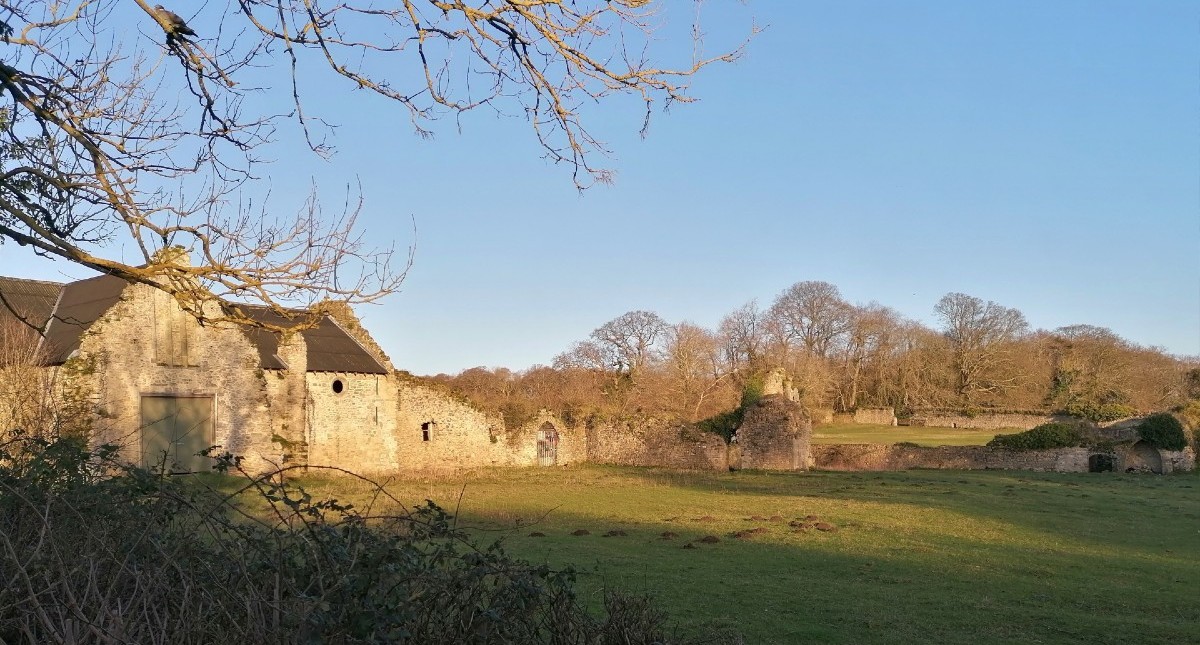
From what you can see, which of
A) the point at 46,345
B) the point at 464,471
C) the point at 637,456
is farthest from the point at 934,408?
→ the point at 46,345

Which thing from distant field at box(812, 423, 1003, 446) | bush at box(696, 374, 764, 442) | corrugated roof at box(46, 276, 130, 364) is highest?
corrugated roof at box(46, 276, 130, 364)

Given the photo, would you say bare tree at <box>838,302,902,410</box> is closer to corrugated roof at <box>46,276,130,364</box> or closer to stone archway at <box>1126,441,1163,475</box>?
stone archway at <box>1126,441,1163,475</box>

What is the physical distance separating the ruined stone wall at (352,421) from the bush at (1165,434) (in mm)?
29520

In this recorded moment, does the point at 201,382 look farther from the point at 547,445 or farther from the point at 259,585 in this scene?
the point at 259,585

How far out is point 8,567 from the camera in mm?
3789

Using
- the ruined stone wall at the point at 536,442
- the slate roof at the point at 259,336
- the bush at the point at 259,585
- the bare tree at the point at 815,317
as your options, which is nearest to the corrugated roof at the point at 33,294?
the slate roof at the point at 259,336

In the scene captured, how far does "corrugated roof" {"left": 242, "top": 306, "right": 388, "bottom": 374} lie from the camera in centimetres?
2691

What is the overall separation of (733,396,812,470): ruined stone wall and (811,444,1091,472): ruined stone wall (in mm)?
2725

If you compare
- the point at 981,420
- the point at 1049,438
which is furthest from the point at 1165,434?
the point at 981,420

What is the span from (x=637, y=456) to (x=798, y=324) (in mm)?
→ 35935

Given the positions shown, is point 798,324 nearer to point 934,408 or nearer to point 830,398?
point 830,398

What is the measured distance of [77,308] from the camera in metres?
24.2

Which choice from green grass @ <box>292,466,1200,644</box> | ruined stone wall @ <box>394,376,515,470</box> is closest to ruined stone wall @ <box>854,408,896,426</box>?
green grass @ <box>292,466,1200,644</box>

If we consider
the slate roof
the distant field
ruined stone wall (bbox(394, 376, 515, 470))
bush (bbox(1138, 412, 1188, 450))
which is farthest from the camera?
the distant field
